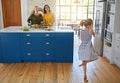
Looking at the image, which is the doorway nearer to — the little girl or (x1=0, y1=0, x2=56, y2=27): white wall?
(x1=0, y1=0, x2=56, y2=27): white wall

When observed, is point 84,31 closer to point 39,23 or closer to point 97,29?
point 39,23

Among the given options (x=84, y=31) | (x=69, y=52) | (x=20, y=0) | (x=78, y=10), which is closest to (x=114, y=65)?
(x=69, y=52)

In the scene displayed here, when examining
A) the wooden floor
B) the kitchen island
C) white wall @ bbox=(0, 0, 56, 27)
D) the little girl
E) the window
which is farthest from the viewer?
the window

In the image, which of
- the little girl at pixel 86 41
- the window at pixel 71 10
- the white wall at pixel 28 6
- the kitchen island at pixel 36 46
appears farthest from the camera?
the window at pixel 71 10

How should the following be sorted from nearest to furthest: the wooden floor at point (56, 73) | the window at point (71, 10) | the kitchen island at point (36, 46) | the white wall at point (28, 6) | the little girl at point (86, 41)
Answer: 1. the little girl at point (86, 41)
2. the wooden floor at point (56, 73)
3. the kitchen island at point (36, 46)
4. the white wall at point (28, 6)
5. the window at point (71, 10)

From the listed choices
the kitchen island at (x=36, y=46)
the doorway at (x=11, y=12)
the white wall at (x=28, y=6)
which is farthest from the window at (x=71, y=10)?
the kitchen island at (x=36, y=46)

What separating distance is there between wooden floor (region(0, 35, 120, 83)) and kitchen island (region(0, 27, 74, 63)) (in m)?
0.17

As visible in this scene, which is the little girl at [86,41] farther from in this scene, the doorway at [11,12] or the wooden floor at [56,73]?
the doorway at [11,12]

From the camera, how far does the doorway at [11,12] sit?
6.45 metres

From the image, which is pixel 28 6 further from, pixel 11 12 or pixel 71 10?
pixel 71 10

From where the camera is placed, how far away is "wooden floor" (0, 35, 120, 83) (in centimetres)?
331

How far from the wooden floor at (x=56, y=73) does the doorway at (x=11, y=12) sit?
2.85 m

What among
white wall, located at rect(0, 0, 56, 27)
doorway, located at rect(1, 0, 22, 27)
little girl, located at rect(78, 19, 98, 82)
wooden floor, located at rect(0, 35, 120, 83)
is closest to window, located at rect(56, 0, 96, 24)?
white wall, located at rect(0, 0, 56, 27)

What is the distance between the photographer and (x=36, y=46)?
4160 millimetres
